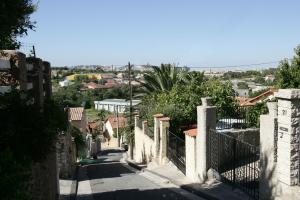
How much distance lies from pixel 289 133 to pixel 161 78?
22532 millimetres

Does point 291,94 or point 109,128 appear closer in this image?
point 291,94

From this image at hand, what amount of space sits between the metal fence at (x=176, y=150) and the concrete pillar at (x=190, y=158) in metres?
1.09

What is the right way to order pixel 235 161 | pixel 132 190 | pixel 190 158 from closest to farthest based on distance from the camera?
pixel 235 161, pixel 132 190, pixel 190 158

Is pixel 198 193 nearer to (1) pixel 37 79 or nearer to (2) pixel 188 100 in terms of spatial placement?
(1) pixel 37 79

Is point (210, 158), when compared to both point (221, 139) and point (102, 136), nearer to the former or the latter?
point (221, 139)

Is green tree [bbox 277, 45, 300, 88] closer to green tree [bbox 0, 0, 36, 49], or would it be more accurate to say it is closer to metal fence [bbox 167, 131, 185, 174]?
metal fence [bbox 167, 131, 185, 174]

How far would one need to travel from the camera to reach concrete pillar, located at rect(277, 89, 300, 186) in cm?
Answer: 926

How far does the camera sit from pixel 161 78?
31.6 meters

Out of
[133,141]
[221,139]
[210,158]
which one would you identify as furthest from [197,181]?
[133,141]

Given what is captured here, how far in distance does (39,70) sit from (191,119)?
12.2 meters

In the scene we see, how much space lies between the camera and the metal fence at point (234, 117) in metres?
18.5

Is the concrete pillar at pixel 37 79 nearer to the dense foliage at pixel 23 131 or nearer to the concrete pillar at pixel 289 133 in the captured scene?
the dense foliage at pixel 23 131

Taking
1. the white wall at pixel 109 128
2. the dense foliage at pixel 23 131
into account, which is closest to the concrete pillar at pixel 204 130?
the dense foliage at pixel 23 131

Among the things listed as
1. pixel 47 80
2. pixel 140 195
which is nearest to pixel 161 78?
pixel 140 195
